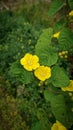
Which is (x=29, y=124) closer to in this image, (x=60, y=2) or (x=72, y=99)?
(x=72, y=99)

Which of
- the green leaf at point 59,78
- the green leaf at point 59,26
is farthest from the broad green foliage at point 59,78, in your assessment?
the green leaf at point 59,26

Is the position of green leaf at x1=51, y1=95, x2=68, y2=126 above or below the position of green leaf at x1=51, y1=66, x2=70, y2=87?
below

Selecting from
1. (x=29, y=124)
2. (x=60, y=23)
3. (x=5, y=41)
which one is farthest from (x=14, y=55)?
(x=60, y=23)

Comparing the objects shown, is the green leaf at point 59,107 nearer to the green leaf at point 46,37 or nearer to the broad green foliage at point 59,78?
the broad green foliage at point 59,78

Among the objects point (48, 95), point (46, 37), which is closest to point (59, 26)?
point (46, 37)

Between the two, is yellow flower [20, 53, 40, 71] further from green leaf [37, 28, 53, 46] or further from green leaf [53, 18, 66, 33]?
green leaf [53, 18, 66, 33]

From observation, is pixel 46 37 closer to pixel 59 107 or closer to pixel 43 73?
pixel 43 73

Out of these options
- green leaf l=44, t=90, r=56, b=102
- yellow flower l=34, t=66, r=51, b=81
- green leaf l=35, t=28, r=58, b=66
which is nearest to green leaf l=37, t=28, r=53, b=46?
green leaf l=35, t=28, r=58, b=66
